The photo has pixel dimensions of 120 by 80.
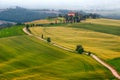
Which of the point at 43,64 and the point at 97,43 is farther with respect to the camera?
the point at 97,43

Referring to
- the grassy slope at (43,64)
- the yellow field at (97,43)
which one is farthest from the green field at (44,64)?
the yellow field at (97,43)

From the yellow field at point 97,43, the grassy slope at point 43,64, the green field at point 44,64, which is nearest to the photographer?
the green field at point 44,64

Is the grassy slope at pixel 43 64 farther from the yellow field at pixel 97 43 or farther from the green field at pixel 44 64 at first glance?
the yellow field at pixel 97 43

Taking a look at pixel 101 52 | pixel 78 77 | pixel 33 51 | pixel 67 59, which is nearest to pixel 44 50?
pixel 33 51

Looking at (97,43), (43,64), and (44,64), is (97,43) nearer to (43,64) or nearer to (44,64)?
(44,64)

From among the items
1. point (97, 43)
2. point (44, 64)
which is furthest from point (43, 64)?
point (97, 43)

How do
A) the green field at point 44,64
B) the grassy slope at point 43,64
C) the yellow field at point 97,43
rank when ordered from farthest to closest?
the yellow field at point 97,43 → the grassy slope at point 43,64 → the green field at point 44,64

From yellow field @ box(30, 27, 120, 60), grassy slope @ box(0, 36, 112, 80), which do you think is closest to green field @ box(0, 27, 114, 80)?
grassy slope @ box(0, 36, 112, 80)

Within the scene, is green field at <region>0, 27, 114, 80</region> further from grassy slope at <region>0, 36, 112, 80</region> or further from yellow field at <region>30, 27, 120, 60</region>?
yellow field at <region>30, 27, 120, 60</region>
